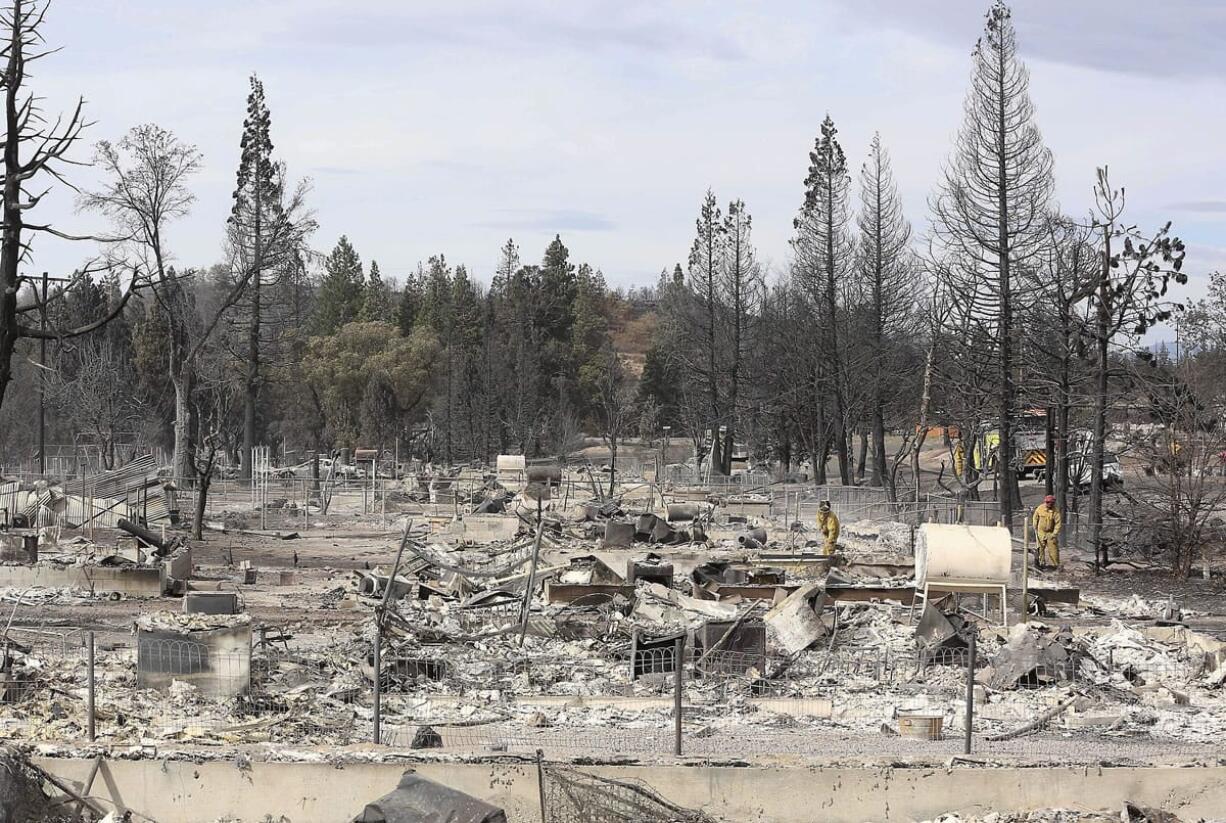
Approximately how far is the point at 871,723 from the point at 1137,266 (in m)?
21.4

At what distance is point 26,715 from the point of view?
12.8 metres

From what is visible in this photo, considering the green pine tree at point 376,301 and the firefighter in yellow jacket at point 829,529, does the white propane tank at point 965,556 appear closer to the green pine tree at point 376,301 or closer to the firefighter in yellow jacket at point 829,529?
the firefighter in yellow jacket at point 829,529

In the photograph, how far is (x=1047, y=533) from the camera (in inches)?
1057

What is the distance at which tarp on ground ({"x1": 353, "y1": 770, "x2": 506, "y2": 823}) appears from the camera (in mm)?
10164

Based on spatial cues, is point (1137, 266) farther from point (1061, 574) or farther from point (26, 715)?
point (26, 715)

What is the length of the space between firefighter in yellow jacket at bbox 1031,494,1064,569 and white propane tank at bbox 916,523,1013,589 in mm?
6663

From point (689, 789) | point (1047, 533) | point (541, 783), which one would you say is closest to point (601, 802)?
point (541, 783)

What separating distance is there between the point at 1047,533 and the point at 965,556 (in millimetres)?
7480

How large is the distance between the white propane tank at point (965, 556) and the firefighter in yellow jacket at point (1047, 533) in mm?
6663

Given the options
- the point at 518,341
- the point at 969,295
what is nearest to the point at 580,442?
the point at 518,341

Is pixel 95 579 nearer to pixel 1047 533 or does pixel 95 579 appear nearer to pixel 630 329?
pixel 1047 533

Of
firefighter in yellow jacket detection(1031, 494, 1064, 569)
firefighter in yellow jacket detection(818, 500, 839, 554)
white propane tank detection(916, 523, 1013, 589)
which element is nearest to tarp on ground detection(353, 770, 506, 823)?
white propane tank detection(916, 523, 1013, 589)

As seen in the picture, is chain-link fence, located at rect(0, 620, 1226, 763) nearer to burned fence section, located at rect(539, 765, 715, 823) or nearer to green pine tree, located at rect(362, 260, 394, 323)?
burned fence section, located at rect(539, 765, 715, 823)

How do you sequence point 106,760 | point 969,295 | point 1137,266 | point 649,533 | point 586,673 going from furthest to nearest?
point 969,295 < point 1137,266 < point 649,533 < point 586,673 < point 106,760
